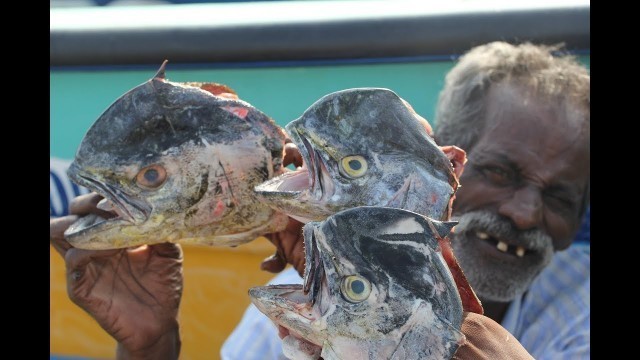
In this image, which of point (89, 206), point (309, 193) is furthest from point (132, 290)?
point (309, 193)

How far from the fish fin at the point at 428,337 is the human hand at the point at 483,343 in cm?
8

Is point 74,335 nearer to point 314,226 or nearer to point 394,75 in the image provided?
point 394,75

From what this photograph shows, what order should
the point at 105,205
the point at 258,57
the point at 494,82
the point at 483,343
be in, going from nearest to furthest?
the point at 483,343 → the point at 105,205 → the point at 494,82 → the point at 258,57

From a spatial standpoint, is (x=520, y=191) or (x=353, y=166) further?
(x=520, y=191)

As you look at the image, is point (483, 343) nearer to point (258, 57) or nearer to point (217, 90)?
point (217, 90)

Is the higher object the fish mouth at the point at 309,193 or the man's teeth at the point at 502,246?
the fish mouth at the point at 309,193

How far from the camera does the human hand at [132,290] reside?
5.43ft

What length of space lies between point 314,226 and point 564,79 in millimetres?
1349

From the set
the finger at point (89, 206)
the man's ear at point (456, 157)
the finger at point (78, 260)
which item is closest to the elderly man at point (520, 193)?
the finger at point (78, 260)

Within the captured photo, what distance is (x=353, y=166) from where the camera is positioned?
1.14m

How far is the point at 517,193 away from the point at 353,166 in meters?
1.08

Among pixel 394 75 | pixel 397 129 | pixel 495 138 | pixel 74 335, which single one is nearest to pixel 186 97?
pixel 397 129

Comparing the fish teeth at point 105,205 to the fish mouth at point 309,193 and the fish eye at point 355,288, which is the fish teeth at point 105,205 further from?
the fish eye at point 355,288

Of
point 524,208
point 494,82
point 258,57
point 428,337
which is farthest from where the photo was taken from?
point 258,57
